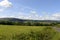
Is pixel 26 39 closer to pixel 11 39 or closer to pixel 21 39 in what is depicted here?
pixel 21 39

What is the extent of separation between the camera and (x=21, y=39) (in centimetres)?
1970

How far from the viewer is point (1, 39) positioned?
55.2ft

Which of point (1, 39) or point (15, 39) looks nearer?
point (1, 39)

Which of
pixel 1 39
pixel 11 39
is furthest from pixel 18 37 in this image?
pixel 1 39

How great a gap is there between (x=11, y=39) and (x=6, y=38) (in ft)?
2.03

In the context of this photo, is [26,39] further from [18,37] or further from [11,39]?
[11,39]

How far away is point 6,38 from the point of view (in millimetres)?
17703

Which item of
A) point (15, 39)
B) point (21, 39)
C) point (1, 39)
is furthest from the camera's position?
point (21, 39)

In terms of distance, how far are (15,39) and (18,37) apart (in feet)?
3.78

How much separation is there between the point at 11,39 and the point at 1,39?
1465mm

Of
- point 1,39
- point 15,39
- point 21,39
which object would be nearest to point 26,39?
point 21,39

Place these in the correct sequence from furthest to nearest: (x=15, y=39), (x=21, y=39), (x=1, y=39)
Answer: (x=21, y=39) < (x=15, y=39) < (x=1, y=39)

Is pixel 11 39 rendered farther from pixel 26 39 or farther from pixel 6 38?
pixel 26 39

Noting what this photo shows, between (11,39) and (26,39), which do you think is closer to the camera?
(11,39)
